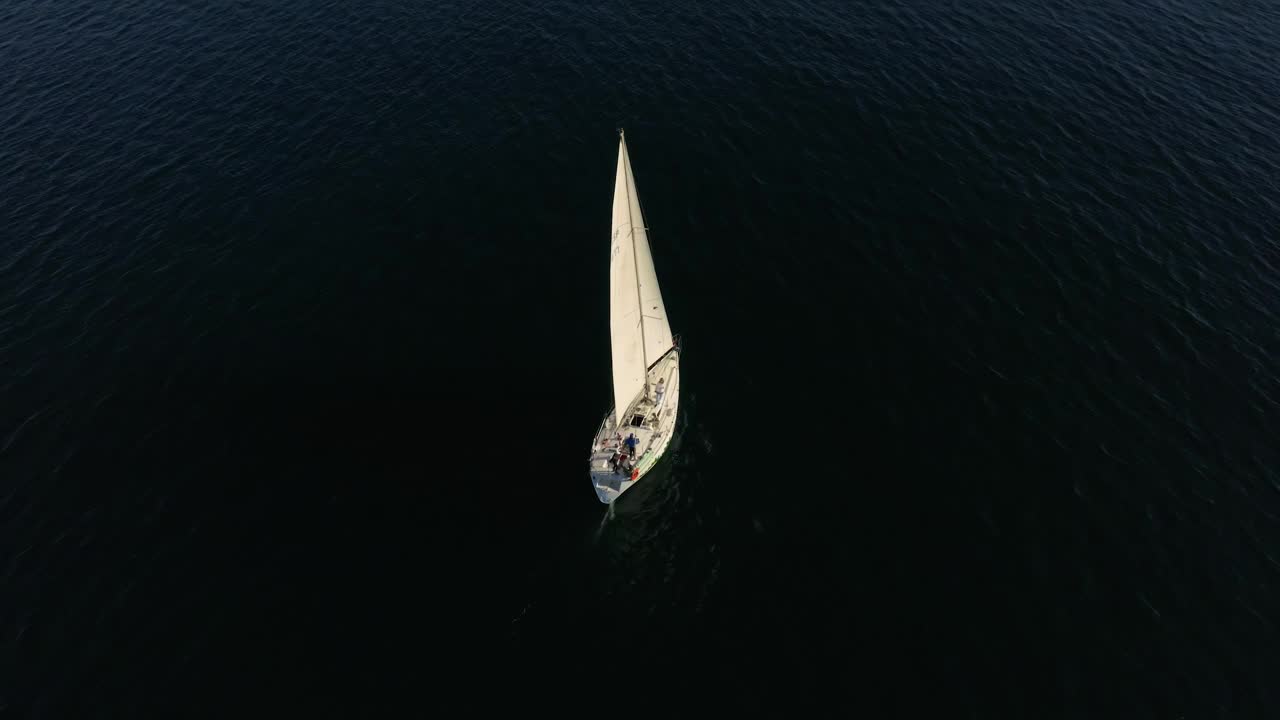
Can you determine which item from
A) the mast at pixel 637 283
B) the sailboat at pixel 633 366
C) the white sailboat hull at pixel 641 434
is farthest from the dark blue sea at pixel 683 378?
the mast at pixel 637 283

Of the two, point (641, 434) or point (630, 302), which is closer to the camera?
point (630, 302)

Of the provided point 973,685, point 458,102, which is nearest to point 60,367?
point 458,102

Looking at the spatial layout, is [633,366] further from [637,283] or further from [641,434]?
[637,283]

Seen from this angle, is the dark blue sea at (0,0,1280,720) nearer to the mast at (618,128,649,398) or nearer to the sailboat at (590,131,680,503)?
the sailboat at (590,131,680,503)

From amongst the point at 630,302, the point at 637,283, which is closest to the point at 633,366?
the point at 630,302

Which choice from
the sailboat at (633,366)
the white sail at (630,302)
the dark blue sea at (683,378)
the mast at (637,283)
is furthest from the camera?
the sailboat at (633,366)

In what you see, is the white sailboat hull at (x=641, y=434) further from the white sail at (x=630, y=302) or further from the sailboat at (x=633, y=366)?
the white sail at (x=630, y=302)
